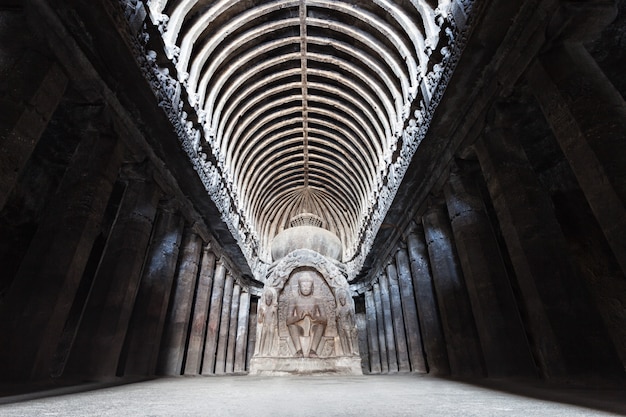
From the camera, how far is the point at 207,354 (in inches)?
595

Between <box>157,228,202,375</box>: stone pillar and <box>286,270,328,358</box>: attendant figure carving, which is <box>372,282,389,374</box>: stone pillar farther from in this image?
<box>157,228,202,375</box>: stone pillar

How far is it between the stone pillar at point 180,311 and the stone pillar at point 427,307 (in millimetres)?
8953

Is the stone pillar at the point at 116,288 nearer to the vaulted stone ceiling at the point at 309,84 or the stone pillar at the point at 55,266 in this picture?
the stone pillar at the point at 55,266

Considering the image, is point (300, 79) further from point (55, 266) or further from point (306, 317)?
point (55, 266)

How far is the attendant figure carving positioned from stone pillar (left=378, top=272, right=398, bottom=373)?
7.62m

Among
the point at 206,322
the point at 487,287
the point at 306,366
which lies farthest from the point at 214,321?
the point at 487,287

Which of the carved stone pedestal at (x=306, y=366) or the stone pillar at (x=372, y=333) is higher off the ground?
the stone pillar at (x=372, y=333)

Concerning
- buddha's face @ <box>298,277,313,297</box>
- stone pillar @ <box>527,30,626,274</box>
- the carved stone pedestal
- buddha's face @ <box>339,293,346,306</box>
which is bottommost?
the carved stone pedestal

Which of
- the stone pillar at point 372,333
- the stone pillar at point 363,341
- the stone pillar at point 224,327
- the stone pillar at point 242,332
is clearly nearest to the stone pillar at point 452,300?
the stone pillar at point 372,333

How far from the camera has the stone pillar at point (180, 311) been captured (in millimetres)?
11656

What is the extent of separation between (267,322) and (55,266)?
5.90 meters

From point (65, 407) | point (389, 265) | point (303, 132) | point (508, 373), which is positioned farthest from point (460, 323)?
point (303, 132)

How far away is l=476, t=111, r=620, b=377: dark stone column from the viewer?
5516 mm

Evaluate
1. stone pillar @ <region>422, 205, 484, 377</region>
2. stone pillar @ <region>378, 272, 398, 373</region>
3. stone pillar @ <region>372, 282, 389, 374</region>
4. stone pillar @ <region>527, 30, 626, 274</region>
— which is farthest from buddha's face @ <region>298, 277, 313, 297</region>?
stone pillar @ <region>372, 282, 389, 374</region>
